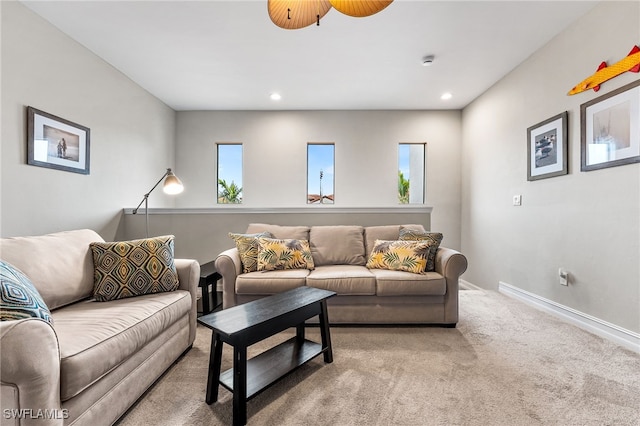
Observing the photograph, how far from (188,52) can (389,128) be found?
2990 mm

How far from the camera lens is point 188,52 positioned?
2.87 meters

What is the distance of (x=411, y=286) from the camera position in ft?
7.65

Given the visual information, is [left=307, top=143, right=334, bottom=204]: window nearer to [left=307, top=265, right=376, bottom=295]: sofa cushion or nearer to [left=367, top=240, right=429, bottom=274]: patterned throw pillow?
[left=367, top=240, right=429, bottom=274]: patterned throw pillow

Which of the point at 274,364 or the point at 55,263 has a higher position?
the point at 55,263

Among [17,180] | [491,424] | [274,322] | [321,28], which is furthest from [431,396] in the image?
[17,180]

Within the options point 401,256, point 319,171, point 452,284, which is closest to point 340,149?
point 319,171

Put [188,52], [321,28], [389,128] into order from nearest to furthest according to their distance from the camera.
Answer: [321,28] → [188,52] → [389,128]

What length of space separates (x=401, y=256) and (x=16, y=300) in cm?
240

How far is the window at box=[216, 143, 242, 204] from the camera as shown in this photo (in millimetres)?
4660

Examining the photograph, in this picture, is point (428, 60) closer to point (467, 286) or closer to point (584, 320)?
point (584, 320)

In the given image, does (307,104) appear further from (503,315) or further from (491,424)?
(491,424)

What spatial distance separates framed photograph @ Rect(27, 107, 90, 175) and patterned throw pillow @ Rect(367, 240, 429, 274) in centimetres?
292

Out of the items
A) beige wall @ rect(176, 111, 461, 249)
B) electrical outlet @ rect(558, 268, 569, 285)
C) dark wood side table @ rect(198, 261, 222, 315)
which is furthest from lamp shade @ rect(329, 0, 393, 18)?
beige wall @ rect(176, 111, 461, 249)

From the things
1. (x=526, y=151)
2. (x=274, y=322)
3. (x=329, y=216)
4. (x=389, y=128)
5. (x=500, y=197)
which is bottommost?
(x=274, y=322)
